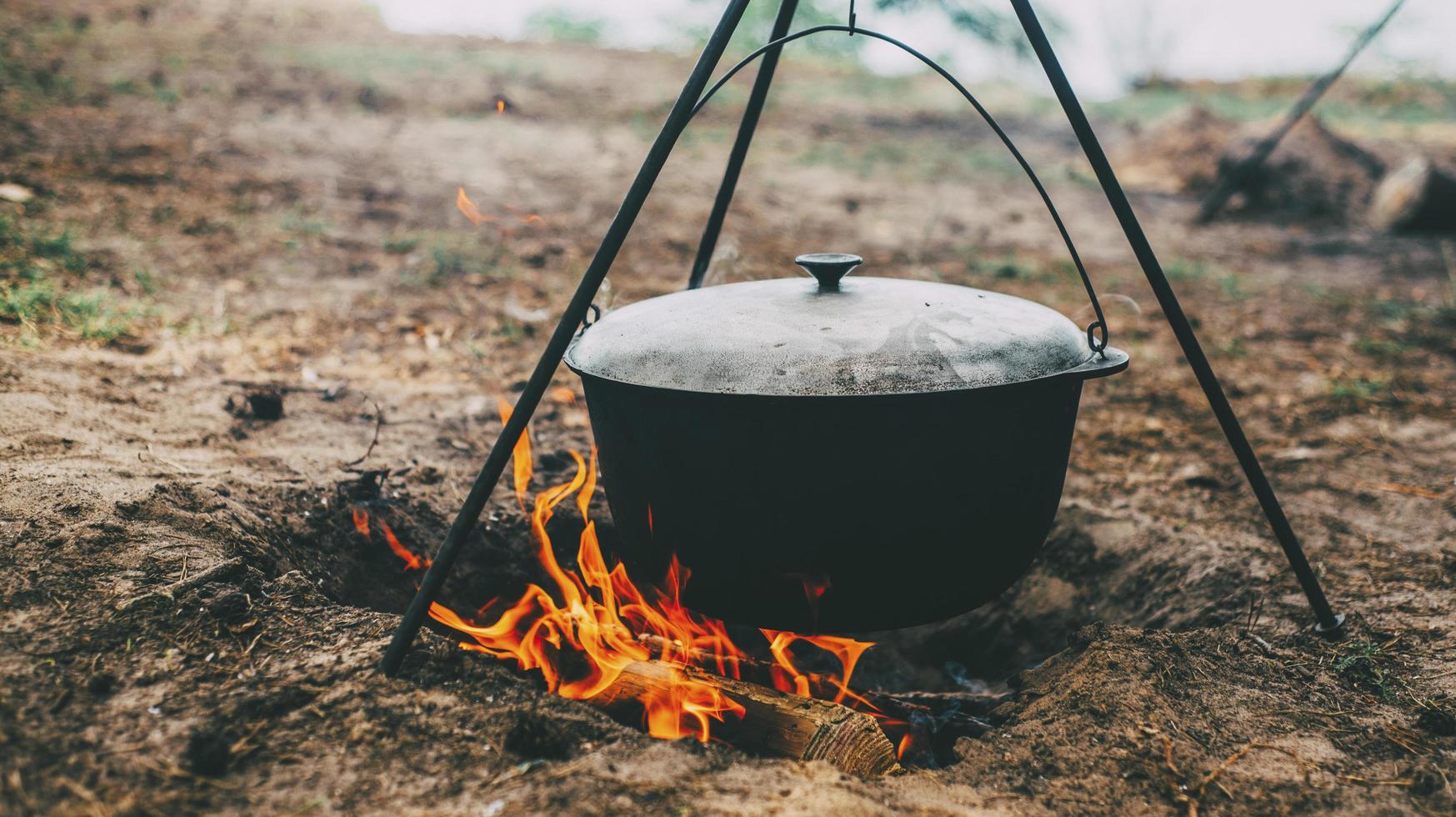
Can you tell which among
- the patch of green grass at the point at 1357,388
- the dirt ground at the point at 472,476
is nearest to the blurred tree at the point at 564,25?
the dirt ground at the point at 472,476

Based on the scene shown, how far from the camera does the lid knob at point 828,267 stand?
1.99 m

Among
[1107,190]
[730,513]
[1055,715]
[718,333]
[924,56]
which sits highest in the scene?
[924,56]

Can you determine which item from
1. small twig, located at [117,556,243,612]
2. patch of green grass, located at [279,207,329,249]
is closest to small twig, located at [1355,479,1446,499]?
small twig, located at [117,556,243,612]

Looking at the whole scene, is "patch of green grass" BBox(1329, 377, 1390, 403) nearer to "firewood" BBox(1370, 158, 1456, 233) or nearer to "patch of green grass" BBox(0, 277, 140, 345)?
"firewood" BBox(1370, 158, 1456, 233)

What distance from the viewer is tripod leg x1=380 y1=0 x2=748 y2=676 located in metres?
1.79

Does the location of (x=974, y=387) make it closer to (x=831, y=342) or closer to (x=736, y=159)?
(x=831, y=342)

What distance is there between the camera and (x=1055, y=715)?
192cm

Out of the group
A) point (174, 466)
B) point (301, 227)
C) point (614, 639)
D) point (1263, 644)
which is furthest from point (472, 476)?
point (301, 227)

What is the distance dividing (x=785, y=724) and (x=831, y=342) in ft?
2.75

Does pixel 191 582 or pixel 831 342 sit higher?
pixel 831 342

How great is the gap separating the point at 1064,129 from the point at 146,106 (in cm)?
961

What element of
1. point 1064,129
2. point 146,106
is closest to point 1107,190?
point 146,106

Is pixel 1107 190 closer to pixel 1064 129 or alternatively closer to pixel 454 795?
pixel 454 795

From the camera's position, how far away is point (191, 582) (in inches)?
75.2
